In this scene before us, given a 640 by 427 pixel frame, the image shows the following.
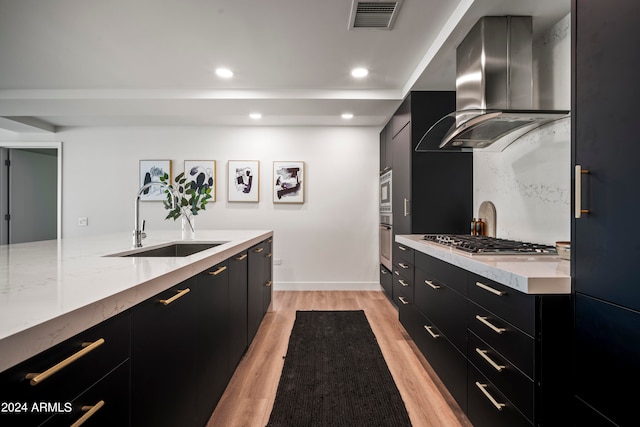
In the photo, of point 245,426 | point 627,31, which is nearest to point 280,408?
point 245,426

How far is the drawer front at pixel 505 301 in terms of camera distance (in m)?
1.04

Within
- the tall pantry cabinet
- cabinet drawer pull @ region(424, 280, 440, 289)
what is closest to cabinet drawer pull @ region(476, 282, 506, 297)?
the tall pantry cabinet

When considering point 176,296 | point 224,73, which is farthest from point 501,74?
point 224,73

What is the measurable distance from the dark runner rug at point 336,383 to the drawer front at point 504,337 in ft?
2.24

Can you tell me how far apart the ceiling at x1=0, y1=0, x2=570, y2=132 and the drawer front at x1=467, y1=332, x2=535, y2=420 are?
1.89 meters

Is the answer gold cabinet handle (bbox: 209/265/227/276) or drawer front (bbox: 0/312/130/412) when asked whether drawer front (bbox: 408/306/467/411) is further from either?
drawer front (bbox: 0/312/130/412)

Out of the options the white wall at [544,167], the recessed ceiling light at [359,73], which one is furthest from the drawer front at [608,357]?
the recessed ceiling light at [359,73]

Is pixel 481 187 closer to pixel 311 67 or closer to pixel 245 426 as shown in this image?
pixel 311 67

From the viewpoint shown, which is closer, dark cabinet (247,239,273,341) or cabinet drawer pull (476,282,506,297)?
cabinet drawer pull (476,282,506,297)

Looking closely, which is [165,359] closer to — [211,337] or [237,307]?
[211,337]

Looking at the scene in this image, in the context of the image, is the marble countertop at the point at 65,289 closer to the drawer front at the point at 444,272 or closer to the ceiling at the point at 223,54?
the drawer front at the point at 444,272

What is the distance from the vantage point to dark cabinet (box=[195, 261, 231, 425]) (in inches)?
52.0

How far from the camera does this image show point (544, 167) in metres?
1.94

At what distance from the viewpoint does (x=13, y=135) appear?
4504 millimetres
